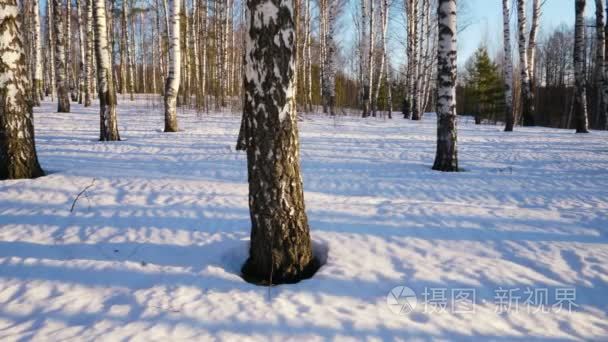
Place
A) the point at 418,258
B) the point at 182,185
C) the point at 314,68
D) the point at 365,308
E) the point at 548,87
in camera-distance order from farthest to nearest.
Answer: the point at 548,87 < the point at 314,68 < the point at 182,185 < the point at 418,258 < the point at 365,308

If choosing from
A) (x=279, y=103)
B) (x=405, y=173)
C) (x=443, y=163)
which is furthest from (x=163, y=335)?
(x=443, y=163)

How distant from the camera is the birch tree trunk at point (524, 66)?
1239 cm

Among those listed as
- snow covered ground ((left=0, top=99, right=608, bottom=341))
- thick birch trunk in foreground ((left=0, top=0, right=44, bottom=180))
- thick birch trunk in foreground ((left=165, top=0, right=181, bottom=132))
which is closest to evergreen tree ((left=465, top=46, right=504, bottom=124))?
thick birch trunk in foreground ((left=165, top=0, right=181, bottom=132))

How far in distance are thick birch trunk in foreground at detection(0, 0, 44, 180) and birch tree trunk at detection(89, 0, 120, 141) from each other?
8.89ft

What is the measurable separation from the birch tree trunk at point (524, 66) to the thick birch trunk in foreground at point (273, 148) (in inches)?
515

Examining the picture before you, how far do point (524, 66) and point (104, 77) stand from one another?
1394cm

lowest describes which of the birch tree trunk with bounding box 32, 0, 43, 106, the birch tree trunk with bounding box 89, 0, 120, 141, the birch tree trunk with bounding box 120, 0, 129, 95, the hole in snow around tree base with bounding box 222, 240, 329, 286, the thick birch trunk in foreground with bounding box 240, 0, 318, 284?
the hole in snow around tree base with bounding box 222, 240, 329, 286

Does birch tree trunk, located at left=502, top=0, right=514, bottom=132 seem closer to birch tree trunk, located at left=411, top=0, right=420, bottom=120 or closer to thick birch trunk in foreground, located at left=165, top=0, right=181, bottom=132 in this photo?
birch tree trunk, located at left=411, top=0, right=420, bottom=120

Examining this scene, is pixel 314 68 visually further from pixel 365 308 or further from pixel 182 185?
pixel 365 308

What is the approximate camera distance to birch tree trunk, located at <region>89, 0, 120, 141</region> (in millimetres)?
7543

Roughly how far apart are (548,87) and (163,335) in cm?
4828

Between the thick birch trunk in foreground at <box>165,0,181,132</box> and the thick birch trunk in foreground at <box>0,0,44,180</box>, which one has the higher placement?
the thick birch trunk in foreground at <box>165,0,181,132</box>

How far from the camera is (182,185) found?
511cm

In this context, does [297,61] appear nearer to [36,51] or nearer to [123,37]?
[36,51]
